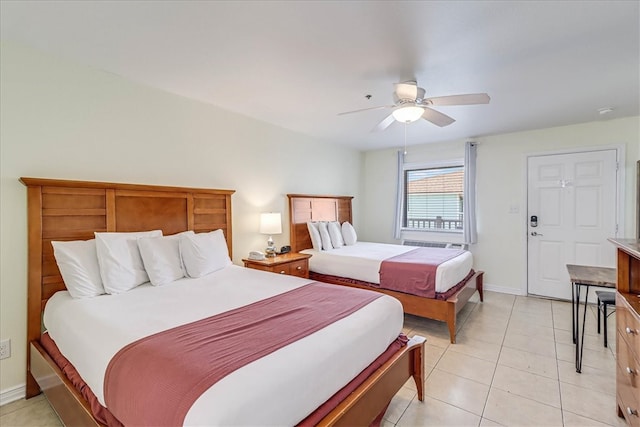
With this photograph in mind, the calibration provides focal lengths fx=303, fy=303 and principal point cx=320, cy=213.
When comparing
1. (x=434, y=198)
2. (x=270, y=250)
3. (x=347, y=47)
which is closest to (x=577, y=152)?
(x=434, y=198)

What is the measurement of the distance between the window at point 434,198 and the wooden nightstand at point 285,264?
257 centimetres

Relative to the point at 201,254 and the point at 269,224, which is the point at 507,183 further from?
the point at 201,254

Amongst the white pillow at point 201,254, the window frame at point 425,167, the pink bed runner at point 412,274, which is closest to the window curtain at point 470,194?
the window frame at point 425,167

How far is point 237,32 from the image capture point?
1938 millimetres

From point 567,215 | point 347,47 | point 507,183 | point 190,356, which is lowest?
point 190,356

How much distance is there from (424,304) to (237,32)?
9.55 ft

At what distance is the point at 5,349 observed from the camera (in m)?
2.08

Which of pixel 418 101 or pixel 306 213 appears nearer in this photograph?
pixel 418 101

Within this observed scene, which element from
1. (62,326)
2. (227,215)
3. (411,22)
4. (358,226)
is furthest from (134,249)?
(358,226)

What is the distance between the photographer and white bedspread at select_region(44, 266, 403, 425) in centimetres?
104

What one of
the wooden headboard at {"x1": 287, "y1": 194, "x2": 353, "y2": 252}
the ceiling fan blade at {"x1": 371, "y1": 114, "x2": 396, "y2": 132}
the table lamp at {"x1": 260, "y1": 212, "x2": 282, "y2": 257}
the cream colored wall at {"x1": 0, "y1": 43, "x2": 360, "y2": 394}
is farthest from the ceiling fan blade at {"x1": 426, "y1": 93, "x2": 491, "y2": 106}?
the wooden headboard at {"x1": 287, "y1": 194, "x2": 353, "y2": 252}

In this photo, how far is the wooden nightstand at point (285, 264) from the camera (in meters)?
3.34

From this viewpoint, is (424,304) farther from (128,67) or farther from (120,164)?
(128,67)

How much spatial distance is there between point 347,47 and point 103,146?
2134 mm
